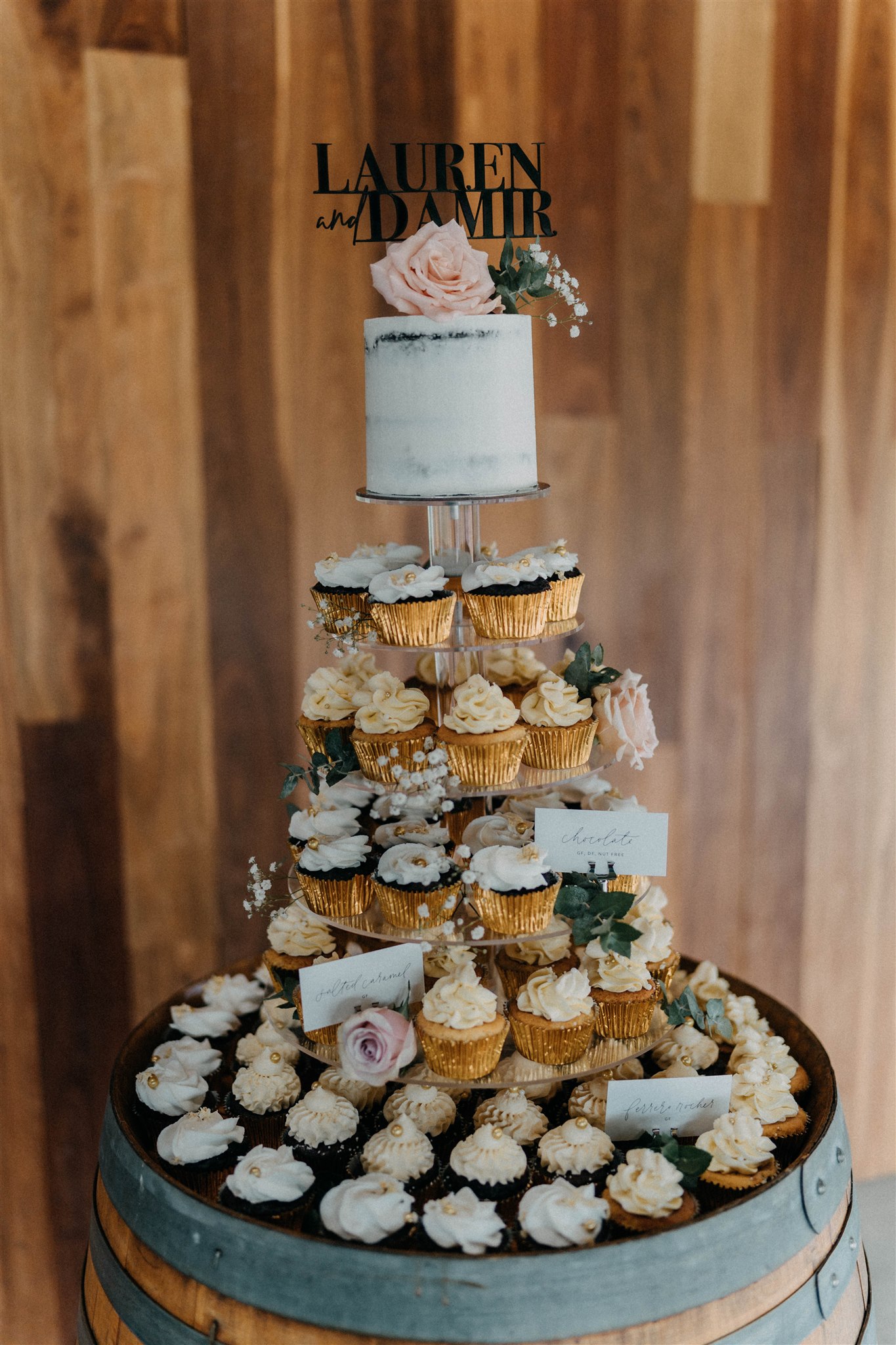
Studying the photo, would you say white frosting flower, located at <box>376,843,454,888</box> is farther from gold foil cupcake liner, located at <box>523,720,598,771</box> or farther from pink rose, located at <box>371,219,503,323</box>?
pink rose, located at <box>371,219,503,323</box>

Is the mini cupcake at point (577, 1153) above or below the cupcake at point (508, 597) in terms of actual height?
below

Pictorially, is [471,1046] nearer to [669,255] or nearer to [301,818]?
[301,818]

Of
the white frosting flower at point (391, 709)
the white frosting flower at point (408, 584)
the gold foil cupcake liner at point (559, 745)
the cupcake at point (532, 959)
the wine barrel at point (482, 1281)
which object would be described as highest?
the white frosting flower at point (408, 584)

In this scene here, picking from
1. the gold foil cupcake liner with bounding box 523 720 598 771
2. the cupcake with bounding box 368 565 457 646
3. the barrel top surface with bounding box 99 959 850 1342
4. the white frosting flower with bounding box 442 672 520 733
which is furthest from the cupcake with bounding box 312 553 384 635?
the barrel top surface with bounding box 99 959 850 1342

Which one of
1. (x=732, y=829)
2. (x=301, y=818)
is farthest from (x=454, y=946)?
(x=732, y=829)

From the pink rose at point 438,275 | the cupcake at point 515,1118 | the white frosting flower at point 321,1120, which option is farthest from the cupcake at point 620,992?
the pink rose at point 438,275

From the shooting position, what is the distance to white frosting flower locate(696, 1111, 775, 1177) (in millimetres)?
1466

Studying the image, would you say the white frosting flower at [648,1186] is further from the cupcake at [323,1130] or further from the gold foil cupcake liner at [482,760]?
the gold foil cupcake liner at [482,760]

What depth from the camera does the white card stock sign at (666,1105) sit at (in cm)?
152

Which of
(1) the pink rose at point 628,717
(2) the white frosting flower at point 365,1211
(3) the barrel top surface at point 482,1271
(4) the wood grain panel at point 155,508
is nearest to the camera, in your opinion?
(3) the barrel top surface at point 482,1271

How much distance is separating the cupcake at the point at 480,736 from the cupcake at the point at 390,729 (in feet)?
0.14

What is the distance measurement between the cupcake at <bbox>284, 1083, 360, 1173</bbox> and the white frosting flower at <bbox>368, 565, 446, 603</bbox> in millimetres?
687

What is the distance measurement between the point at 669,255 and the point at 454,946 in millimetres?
1568

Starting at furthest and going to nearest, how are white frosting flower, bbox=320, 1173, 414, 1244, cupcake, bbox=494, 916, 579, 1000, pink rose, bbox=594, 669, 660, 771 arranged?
cupcake, bbox=494, 916, 579, 1000 → pink rose, bbox=594, 669, 660, 771 → white frosting flower, bbox=320, 1173, 414, 1244
